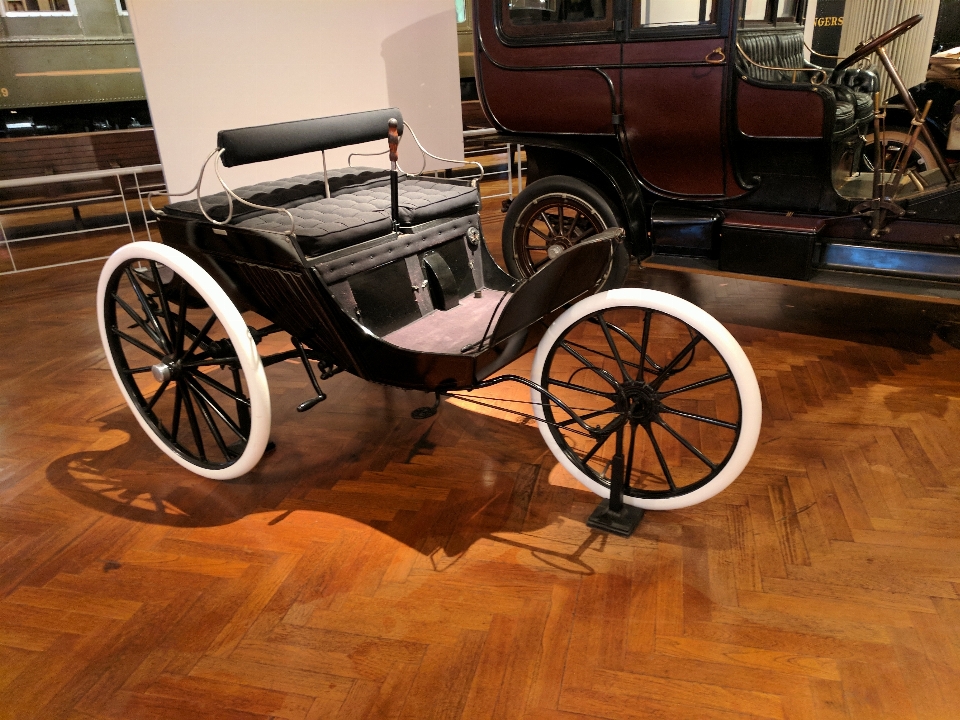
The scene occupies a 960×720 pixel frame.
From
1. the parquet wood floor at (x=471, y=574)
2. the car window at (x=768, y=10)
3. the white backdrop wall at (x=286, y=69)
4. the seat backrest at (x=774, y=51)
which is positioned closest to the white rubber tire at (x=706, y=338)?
the parquet wood floor at (x=471, y=574)

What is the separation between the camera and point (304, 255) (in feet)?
6.33

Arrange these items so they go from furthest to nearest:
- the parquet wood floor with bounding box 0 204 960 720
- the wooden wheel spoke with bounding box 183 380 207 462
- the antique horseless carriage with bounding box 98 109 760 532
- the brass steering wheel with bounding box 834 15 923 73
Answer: the brass steering wheel with bounding box 834 15 923 73 → the wooden wheel spoke with bounding box 183 380 207 462 → the antique horseless carriage with bounding box 98 109 760 532 → the parquet wood floor with bounding box 0 204 960 720

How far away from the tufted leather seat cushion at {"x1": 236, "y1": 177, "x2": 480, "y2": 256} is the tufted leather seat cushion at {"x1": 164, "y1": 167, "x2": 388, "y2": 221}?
70 mm

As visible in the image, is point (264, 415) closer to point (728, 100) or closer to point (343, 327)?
point (343, 327)

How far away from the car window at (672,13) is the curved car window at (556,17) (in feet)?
0.40

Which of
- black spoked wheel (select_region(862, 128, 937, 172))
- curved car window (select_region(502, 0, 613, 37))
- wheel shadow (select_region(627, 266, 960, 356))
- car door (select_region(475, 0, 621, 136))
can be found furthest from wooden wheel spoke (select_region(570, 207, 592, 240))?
black spoked wheel (select_region(862, 128, 937, 172))

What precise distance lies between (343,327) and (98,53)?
18.4 feet

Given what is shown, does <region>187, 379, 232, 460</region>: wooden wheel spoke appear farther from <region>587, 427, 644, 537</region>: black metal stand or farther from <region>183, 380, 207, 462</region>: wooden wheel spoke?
<region>587, 427, 644, 537</region>: black metal stand

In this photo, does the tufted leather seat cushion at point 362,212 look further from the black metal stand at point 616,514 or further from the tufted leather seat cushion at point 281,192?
the black metal stand at point 616,514

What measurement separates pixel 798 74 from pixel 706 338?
2639 mm

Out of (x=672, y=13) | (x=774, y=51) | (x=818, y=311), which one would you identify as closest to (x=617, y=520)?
(x=818, y=311)

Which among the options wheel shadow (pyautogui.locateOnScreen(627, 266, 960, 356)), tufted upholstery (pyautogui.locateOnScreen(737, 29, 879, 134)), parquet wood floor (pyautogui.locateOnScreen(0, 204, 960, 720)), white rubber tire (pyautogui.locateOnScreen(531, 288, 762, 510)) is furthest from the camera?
wheel shadow (pyautogui.locateOnScreen(627, 266, 960, 356))

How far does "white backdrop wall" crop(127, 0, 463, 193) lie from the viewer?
3.49m

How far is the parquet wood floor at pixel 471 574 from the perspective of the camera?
1510mm
